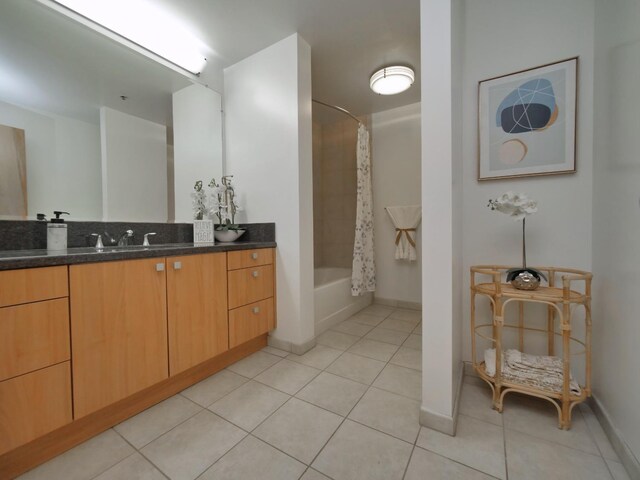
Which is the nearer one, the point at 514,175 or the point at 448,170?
the point at 448,170

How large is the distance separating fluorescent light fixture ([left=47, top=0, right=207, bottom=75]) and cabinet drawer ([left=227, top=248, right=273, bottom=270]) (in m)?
1.52

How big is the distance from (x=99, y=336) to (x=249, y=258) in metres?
0.89

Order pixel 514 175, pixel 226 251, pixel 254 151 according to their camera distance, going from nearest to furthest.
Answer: pixel 514 175 < pixel 226 251 < pixel 254 151

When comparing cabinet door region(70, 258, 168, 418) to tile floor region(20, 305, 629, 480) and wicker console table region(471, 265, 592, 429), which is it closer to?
tile floor region(20, 305, 629, 480)

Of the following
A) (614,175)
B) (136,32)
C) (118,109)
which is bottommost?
(614,175)

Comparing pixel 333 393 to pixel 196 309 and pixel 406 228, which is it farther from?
pixel 406 228

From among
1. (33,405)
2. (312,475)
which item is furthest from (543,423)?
(33,405)

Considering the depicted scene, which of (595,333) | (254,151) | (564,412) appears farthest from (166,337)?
(595,333)

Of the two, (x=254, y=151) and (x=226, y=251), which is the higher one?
(x=254, y=151)

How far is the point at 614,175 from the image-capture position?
1.07 metres

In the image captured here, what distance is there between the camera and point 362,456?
1.01 meters

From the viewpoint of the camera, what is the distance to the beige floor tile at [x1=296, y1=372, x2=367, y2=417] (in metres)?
1.31

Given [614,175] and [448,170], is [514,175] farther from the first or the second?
[448,170]

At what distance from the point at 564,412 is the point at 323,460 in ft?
3.58
